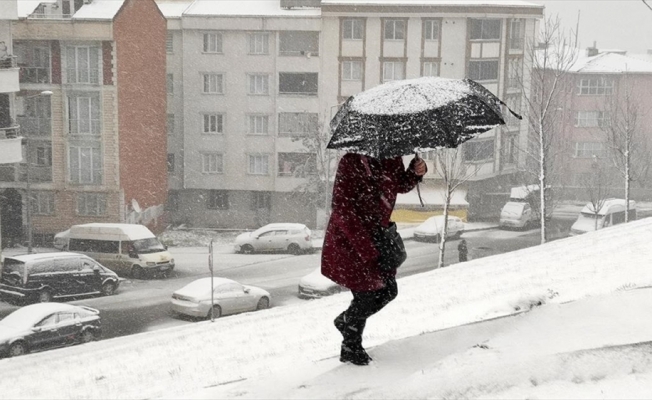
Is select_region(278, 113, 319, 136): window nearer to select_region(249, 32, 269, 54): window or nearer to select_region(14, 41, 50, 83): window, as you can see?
select_region(249, 32, 269, 54): window

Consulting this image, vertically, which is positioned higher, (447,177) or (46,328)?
(447,177)

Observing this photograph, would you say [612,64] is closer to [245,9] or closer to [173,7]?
[245,9]

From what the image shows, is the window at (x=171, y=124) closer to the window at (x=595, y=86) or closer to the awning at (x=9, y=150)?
the awning at (x=9, y=150)

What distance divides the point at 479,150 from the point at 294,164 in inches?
438

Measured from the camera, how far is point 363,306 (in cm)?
559

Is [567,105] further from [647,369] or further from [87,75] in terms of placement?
[647,369]

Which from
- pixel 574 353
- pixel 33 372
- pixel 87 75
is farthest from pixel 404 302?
pixel 87 75

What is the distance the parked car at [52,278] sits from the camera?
1103 inches

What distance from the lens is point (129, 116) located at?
41062 millimetres

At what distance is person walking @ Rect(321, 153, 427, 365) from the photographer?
17.6 feet

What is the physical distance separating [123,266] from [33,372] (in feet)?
62.0

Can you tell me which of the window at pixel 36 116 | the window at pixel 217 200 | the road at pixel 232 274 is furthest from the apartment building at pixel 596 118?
the window at pixel 36 116

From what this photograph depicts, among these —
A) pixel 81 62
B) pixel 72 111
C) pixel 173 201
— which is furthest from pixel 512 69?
pixel 72 111

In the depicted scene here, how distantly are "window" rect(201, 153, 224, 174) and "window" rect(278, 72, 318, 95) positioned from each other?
5.63 metres
